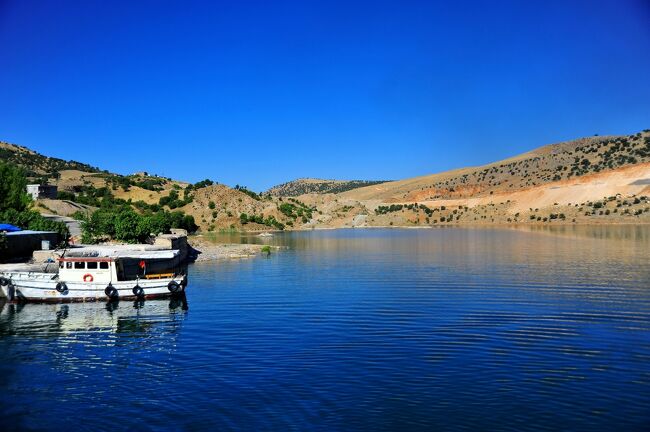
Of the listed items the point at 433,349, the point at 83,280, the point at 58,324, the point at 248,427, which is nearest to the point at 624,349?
the point at 433,349

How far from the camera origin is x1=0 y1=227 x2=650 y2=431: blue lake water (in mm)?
13562

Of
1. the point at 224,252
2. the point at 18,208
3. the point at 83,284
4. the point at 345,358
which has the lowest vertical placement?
the point at 345,358

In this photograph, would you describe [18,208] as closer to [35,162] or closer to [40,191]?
[40,191]

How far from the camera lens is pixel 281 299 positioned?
95.7ft

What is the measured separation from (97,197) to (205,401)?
345 ft

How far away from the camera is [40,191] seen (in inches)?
3226

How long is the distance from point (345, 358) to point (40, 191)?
251 ft

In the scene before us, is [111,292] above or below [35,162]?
below

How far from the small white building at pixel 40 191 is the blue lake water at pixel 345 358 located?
56015 mm

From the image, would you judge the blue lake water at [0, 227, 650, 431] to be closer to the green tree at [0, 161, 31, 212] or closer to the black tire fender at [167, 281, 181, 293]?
the black tire fender at [167, 281, 181, 293]

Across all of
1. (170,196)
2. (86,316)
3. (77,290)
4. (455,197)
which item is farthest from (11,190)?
(455,197)

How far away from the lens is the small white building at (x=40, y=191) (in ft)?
262

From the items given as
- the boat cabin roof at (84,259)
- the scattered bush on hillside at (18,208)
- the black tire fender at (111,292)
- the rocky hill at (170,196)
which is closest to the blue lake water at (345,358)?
the black tire fender at (111,292)

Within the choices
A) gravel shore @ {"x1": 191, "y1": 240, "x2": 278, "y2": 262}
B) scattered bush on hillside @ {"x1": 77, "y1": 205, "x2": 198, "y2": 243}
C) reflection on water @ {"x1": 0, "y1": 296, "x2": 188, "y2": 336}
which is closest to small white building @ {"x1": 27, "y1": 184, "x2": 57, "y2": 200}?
scattered bush on hillside @ {"x1": 77, "y1": 205, "x2": 198, "y2": 243}
